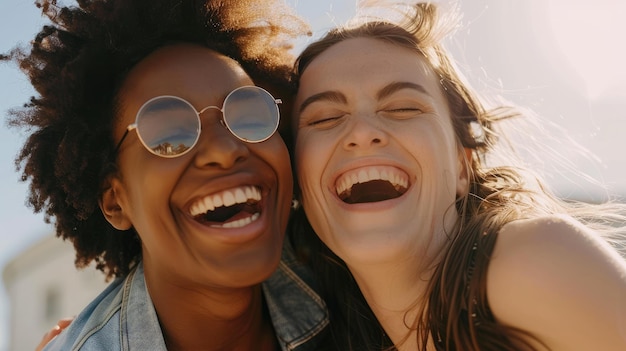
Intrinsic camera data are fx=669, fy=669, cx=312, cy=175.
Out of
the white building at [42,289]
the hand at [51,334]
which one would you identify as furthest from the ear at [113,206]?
the white building at [42,289]

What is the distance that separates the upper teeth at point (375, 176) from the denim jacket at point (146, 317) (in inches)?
A: 39.2

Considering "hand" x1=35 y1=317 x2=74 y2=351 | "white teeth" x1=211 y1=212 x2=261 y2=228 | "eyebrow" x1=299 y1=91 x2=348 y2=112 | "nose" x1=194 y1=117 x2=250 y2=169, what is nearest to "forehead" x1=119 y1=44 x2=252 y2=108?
"nose" x1=194 y1=117 x2=250 y2=169

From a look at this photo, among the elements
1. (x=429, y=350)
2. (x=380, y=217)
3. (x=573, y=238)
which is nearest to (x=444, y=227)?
(x=380, y=217)

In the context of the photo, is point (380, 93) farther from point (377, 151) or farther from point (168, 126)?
point (168, 126)

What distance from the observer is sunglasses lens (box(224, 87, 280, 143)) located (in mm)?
3158

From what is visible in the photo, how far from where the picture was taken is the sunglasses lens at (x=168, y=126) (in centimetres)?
309

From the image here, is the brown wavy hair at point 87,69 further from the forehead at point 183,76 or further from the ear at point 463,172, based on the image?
the ear at point 463,172

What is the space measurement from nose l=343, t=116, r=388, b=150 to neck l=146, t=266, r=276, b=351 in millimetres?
1005

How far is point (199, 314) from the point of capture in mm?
3494

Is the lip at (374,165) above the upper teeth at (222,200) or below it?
below

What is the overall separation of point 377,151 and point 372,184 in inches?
18.9

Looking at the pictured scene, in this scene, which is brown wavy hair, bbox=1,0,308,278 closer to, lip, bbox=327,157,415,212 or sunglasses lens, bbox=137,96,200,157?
sunglasses lens, bbox=137,96,200,157

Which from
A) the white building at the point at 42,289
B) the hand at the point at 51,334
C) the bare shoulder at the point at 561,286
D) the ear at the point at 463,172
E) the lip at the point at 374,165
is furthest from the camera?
the white building at the point at 42,289

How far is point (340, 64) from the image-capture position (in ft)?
11.1
